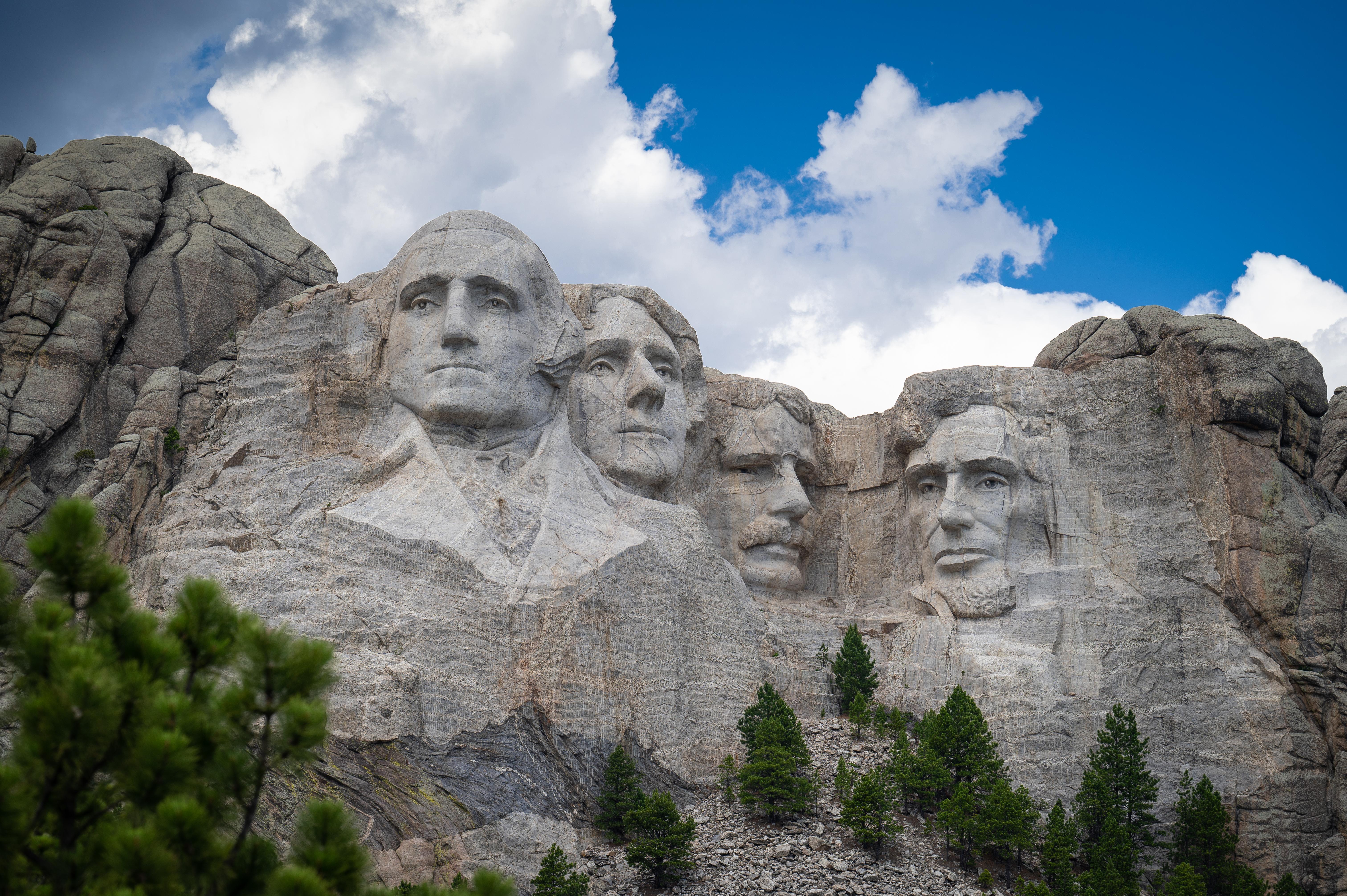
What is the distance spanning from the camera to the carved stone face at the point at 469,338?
615 inches

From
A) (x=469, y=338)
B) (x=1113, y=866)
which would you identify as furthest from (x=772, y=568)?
(x=1113, y=866)

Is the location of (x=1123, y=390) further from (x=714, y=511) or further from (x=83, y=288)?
(x=83, y=288)

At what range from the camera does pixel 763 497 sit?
1905 cm

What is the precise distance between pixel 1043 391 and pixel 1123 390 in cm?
104

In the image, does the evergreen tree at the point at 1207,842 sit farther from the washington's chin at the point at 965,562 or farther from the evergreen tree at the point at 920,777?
the washington's chin at the point at 965,562

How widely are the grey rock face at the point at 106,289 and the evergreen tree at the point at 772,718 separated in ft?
23.0

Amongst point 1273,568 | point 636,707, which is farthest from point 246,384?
point 1273,568

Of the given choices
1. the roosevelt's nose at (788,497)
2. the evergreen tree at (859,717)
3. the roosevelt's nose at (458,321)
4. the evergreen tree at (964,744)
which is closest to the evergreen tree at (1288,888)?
the evergreen tree at (964,744)

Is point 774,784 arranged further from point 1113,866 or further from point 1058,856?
point 1113,866

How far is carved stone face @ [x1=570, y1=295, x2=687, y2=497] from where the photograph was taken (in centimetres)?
1758

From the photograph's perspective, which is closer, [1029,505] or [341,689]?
[341,689]

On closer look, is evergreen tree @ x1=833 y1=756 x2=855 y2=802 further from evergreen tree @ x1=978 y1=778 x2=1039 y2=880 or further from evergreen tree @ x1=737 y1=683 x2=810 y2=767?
evergreen tree @ x1=978 y1=778 x2=1039 y2=880

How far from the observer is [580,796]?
1352 cm

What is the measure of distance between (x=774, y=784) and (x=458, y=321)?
20.1ft
